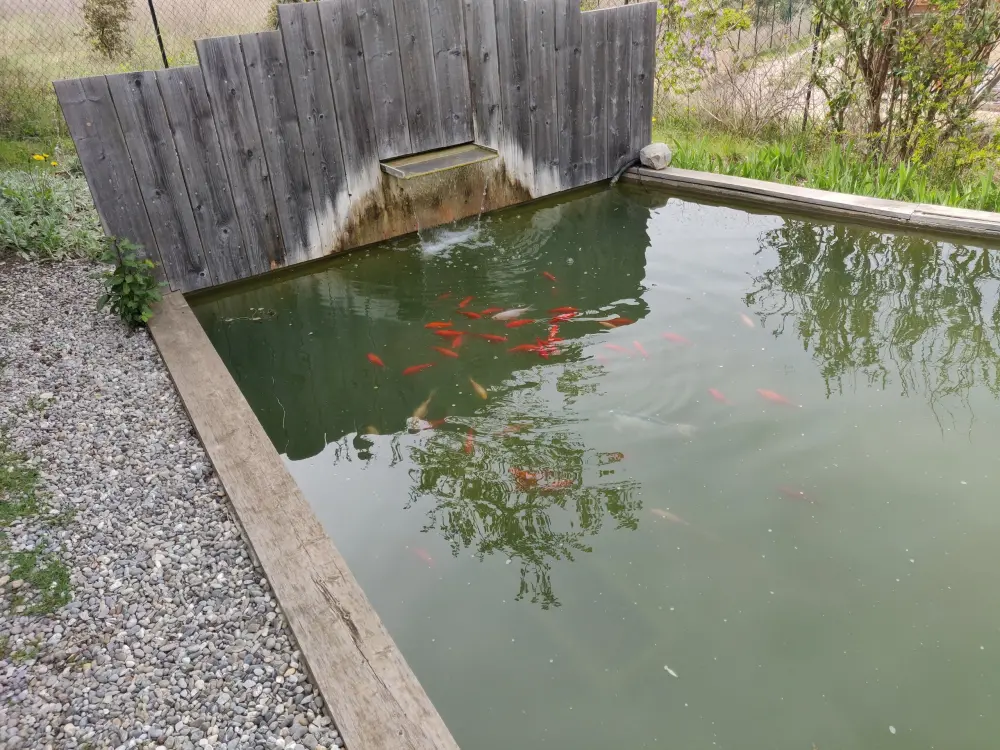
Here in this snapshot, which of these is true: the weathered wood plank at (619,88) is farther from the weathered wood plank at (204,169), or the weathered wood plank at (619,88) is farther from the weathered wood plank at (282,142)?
the weathered wood plank at (204,169)

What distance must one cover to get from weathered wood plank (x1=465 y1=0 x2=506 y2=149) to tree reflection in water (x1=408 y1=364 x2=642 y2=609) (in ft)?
9.79

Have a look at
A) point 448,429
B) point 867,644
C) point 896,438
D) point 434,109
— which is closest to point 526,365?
point 448,429

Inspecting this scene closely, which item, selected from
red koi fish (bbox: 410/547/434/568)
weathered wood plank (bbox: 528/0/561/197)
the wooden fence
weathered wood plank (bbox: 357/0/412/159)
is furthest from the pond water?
weathered wood plank (bbox: 528/0/561/197)

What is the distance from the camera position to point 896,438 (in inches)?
126

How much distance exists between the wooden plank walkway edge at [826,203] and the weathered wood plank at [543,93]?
91 centimetres

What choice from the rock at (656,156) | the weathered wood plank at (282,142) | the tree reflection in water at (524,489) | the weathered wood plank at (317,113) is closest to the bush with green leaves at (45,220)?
the weathered wood plank at (282,142)

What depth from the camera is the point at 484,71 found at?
18.0 ft

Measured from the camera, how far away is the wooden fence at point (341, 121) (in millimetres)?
4281

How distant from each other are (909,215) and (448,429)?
3.81 metres

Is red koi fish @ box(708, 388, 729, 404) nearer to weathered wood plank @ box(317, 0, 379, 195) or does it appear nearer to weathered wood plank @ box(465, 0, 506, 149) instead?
weathered wood plank @ box(317, 0, 379, 195)

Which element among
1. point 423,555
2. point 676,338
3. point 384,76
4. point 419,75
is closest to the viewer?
point 423,555

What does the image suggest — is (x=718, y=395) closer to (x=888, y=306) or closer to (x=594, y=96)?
(x=888, y=306)

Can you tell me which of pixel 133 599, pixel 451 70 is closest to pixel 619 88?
pixel 451 70

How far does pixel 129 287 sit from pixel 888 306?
14.8 feet
